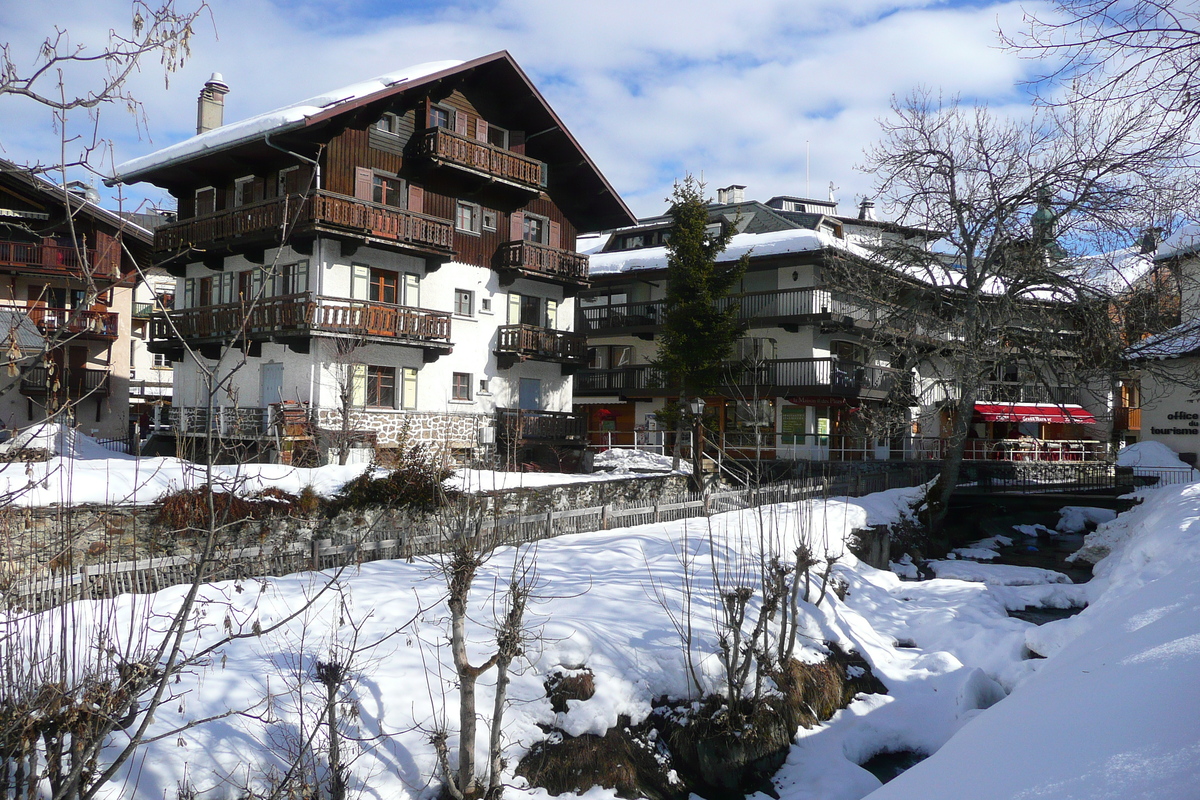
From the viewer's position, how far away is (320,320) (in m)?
23.5

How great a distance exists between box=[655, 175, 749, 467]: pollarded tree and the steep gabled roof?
283 cm

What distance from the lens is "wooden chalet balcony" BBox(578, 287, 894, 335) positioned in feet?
110

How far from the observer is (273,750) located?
799 cm

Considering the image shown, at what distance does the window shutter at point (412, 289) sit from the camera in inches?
1045

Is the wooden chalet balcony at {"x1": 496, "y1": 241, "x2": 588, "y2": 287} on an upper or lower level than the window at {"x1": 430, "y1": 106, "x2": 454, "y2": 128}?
lower

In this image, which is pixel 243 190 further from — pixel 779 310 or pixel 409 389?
pixel 779 310

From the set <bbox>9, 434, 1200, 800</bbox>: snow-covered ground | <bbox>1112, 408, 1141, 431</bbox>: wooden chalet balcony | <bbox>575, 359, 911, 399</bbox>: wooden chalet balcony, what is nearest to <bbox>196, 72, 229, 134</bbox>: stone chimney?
<bbox>575, 359, 911, 399</bbox>: wooden chalet balcony

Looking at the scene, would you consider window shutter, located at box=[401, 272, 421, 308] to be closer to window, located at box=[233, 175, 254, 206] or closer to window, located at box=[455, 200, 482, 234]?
window, located at box=[455, 200, 482, 234]

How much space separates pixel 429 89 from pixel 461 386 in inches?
367

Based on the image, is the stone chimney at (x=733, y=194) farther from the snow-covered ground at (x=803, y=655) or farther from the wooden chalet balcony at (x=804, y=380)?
the snow-covered ground at (x=803, y=655)

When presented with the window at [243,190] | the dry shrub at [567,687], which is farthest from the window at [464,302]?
the dry shrub at [567,687]

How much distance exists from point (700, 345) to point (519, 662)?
2125 centimetres

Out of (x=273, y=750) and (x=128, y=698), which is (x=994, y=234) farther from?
(x=128, y=698)

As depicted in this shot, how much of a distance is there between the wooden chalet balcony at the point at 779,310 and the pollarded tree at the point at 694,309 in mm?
1733
